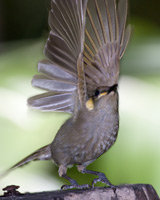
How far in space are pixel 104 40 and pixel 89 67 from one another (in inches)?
6.7

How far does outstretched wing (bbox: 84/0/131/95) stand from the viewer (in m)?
2.87

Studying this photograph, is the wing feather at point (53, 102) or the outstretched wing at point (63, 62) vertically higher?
the outstretched wing at point (63, 62)

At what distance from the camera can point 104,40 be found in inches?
115

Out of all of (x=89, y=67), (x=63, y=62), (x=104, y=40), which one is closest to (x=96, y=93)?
(x=89, y=67)

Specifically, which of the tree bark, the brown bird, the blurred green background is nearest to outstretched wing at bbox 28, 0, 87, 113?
the brown bird

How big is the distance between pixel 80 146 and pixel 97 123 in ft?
0.54

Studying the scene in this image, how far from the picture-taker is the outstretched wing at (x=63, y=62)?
286cm

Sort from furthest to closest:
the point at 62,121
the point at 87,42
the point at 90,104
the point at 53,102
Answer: the point at 62,121 → the point at 53,102 → the point at 87,42 → the point at 90,104

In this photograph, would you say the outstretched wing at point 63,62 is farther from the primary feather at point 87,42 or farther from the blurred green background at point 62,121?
the blurred green background at point 62,121

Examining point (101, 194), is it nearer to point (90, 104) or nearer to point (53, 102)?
point (90, 104)

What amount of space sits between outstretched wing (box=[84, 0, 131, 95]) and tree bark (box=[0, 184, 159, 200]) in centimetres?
67

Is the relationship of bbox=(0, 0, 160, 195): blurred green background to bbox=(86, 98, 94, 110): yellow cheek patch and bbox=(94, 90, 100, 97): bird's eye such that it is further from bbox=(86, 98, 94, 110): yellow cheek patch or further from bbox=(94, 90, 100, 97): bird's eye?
bbox=(94, 90, 100, 97): bird's eye

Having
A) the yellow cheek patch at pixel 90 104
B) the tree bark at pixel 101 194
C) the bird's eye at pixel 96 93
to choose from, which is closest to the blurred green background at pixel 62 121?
the yellow cheek patch at pixel 90 104

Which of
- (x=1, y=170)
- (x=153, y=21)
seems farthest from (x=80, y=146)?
(x=153, y=21)
